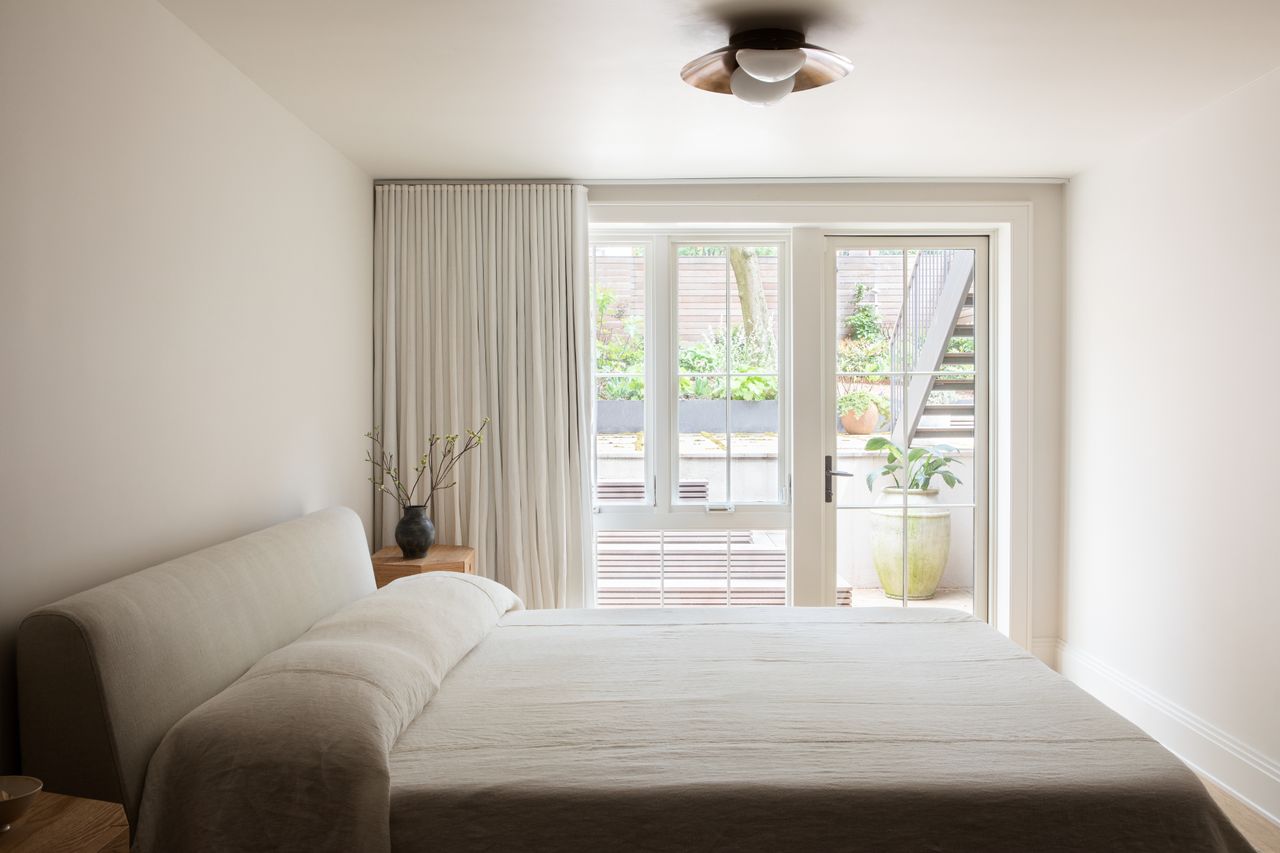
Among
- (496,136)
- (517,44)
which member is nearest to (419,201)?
(496,136)

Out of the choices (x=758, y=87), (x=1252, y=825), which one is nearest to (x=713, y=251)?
(x=758, y=87)

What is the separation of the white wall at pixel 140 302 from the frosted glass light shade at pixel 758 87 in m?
1.57

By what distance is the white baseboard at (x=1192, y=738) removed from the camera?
297 cm

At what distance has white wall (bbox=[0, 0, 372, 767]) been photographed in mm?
1889

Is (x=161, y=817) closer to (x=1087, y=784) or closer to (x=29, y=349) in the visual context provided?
(x=29, y=349)

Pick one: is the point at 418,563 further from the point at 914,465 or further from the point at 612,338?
the point at 914,465

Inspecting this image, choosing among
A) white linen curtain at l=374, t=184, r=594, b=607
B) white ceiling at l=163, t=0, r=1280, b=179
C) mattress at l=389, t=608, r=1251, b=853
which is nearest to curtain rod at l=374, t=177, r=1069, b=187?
white linen curtain at l=374, t=184, r=594, b=607

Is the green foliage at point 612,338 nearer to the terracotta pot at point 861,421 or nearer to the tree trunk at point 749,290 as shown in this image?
the tree trunk at point 749,290

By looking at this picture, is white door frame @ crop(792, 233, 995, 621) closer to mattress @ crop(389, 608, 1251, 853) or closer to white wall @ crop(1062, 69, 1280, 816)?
white wall @ crop(1062, 69, 1280, 816)

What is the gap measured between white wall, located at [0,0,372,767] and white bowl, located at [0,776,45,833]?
34 centimetres

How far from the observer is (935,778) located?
6.19ft

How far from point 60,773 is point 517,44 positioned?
2166 mm

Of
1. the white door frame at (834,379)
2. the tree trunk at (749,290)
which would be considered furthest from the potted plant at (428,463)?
the white door frame at (834,379)

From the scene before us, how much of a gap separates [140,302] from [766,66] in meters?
1.77
